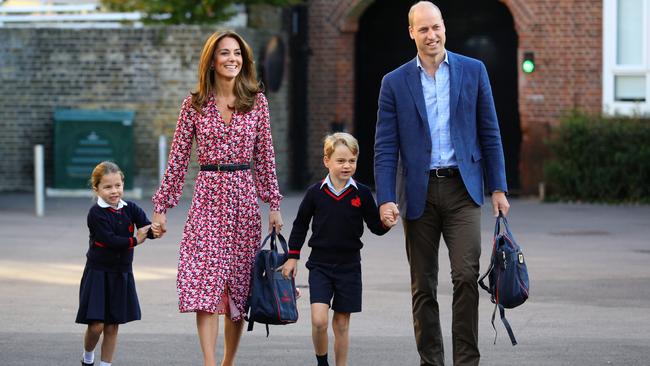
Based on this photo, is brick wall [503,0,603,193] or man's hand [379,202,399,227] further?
brick wall [503,0,603,193]

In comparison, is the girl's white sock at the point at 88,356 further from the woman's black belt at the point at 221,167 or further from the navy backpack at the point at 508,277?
the navy backpack at the point at 508,277

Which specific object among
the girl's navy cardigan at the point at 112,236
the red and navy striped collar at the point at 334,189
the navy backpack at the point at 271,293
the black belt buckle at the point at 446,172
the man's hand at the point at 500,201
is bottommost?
the navy backpack at the point at 271,293

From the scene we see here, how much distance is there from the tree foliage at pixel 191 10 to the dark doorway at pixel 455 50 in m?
1.77

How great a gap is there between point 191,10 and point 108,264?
13766mm

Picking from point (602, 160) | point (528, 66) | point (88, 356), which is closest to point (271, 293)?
point (88, 356)

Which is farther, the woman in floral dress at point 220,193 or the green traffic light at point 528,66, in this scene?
the green traffic light at point 528,66

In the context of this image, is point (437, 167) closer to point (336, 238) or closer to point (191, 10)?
point (336, 238)

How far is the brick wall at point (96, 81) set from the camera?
20.9m

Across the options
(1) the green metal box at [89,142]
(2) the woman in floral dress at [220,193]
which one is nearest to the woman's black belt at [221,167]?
(2) the woman in floral dress at [220,193]

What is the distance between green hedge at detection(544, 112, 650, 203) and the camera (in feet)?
63.0

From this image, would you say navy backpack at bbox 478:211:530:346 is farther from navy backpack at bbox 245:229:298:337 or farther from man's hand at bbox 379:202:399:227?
navy backpack at bbox 245:229:298:337

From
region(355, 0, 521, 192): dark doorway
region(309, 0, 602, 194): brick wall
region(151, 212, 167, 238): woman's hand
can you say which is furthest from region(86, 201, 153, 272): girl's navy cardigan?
region(355, 0, 521, 192): dark doorway

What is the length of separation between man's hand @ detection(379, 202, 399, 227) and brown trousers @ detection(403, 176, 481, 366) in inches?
8.6

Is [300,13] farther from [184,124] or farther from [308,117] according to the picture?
[184,124]
